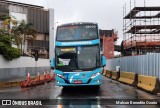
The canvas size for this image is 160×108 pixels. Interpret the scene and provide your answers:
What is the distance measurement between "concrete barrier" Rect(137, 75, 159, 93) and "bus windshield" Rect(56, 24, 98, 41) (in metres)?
4.47

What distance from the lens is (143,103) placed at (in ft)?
52.6

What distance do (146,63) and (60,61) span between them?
24.0 feet

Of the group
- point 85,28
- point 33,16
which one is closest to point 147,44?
point 85,28

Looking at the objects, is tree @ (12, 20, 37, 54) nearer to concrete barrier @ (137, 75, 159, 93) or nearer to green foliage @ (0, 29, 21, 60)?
green foliage @ (0, 29, 21, 60)

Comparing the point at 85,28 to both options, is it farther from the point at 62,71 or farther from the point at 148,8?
the point at 148,8

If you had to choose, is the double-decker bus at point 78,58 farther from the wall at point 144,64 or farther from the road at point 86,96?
the wall at point 144,64

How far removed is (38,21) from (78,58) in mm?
52714

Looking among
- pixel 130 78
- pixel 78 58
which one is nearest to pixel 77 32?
pixel 78 58

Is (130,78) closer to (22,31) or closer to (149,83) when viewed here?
(149,83)

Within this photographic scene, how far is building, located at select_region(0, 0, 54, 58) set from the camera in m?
69.0

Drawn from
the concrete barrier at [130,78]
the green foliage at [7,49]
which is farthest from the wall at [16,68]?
the concrete barrier at [130,78]

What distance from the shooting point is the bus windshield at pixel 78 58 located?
21.5 metres

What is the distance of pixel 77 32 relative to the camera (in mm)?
22078

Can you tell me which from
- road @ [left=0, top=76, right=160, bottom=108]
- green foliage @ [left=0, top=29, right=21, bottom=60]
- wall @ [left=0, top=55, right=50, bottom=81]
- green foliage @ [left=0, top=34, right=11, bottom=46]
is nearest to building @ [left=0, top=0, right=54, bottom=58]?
wall @ [left=0, top=55, right=50, bottom=81]
